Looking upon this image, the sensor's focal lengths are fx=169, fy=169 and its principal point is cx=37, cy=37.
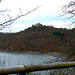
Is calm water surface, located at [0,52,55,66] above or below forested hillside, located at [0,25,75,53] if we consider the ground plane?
below

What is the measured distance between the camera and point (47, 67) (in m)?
1.88

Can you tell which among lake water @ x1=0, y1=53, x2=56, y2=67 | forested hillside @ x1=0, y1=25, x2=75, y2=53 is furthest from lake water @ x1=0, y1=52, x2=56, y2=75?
forested hillside @ x1=0, y1=25, x2=75, y2=53

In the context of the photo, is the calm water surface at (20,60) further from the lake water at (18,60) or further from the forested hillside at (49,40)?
the forested hillside at (49,40)

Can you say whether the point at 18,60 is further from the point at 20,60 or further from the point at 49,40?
the point at 49,40

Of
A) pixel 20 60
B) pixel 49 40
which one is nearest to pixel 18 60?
pixel 20 60

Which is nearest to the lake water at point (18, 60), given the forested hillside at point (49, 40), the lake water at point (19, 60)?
the lake water at point (19, 60)

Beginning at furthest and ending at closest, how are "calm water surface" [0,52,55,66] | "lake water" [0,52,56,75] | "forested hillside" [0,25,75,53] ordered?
1. "forested hillside" [0,25,75,53]
2. "calm water surface" [0,52,55,66]
3. "lake water" [0,52,56,75]

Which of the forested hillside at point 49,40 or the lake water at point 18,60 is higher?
the forested hillside at point 49,40

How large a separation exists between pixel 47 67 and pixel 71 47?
174 inches

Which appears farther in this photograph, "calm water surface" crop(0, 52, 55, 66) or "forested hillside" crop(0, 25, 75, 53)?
"forested hillside" crop(0, 25, 75, 53)

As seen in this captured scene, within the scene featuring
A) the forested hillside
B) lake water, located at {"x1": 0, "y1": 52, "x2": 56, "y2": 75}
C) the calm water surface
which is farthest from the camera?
the forested hillside

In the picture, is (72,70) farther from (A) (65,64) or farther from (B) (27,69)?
(B) (27,69)

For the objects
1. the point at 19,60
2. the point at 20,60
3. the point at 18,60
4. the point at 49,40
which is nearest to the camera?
the point at 19,60

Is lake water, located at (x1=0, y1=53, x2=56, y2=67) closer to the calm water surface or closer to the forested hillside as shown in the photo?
the calm water surface
